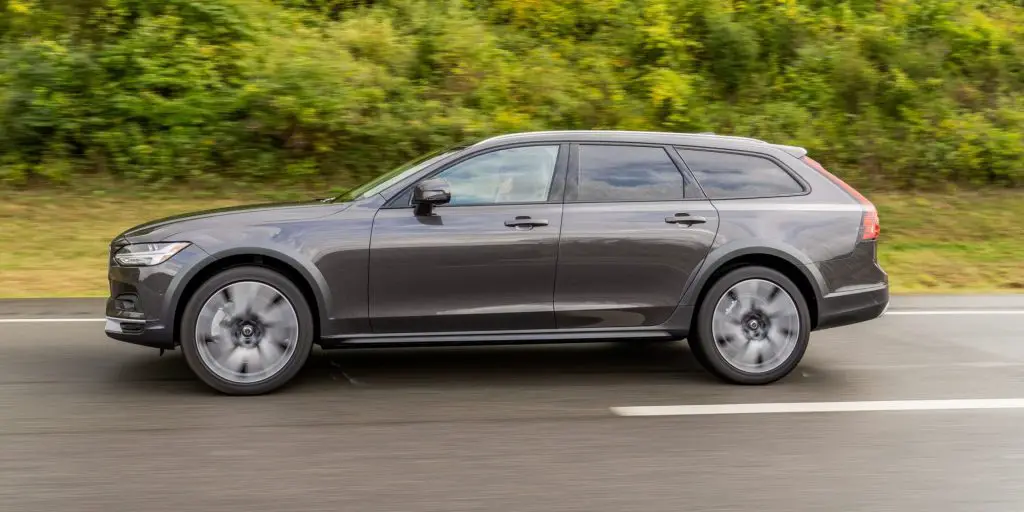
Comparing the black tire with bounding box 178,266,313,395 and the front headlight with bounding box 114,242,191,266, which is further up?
the front headlight with bounding box 114,242,191,266

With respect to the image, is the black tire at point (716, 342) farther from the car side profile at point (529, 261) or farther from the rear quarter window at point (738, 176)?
the rear quarter window at point (738, 176)

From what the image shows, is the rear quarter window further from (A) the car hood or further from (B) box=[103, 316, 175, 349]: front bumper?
(B) box=[103, 316, 175, 349]: front bumper

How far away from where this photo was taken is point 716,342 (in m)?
7.06

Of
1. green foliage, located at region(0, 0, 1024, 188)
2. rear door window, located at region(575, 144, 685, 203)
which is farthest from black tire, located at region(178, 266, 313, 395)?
green foliage, located at region(0, 0, 1024, 188)

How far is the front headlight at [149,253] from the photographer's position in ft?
21.6

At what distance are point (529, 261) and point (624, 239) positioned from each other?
0.59 meters

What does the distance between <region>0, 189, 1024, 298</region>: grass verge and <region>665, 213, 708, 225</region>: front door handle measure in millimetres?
5139

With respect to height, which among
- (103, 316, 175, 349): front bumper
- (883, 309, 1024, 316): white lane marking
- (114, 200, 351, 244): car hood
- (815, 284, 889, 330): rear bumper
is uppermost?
(114, 200, 351, 244): car hood

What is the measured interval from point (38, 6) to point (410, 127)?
18.1 feet

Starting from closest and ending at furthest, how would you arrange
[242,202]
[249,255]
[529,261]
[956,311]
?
[249,255] < [529,261] < [956,311] < [242,202]

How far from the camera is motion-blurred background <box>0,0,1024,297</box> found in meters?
14.6

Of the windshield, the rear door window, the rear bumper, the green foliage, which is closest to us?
the windshield

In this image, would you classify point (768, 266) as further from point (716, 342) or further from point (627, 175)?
point (627, 175)

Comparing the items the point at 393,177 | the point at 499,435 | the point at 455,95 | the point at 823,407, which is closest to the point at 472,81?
the point at 455,95
